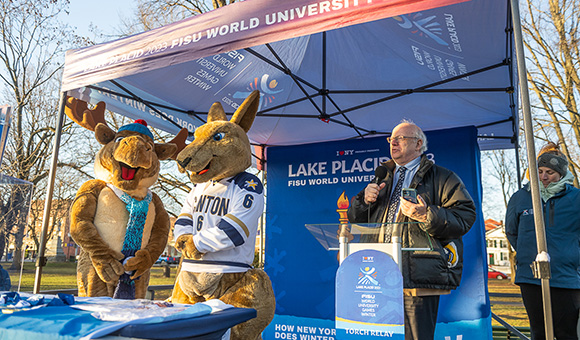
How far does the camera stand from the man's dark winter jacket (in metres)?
2.49

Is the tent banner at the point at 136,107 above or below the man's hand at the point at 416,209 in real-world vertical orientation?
above

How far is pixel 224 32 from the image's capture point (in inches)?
115

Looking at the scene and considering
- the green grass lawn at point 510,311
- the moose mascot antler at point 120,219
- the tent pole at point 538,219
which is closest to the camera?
the tent pole at point 538,219

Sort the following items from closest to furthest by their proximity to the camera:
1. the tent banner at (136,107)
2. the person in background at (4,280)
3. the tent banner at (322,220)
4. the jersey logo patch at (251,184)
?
the person in background at (4,280) < the jersey logo patch at (251,184) < the tent banner at (136,107) < the tent banner at (322,220)

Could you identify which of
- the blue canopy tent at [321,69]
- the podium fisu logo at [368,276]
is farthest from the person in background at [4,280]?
the podium fisu logo at [368,276]

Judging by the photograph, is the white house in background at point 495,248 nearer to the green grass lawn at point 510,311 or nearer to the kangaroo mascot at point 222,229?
the green grass lawn at point 510,311

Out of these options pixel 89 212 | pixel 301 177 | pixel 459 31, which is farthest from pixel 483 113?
pixel 89 212

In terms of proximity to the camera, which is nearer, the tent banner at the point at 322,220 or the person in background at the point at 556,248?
the person in background at the point at 556,248

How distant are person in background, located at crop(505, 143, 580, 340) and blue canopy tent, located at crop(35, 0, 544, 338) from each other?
1147 mm

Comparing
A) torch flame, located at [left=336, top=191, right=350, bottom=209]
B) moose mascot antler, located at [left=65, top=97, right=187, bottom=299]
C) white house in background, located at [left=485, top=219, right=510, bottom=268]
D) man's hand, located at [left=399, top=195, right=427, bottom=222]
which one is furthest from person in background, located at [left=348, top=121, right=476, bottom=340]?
white house in background, located at [left=485, top=219, right=510, bottom=268]

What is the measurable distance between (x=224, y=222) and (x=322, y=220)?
3452 millimetres

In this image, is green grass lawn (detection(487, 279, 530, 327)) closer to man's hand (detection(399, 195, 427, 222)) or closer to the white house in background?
man's hand (detection(399, 195, 427, 222))

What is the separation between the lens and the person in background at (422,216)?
8.30ft

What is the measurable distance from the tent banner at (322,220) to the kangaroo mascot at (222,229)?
2.79m
